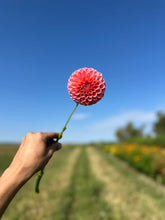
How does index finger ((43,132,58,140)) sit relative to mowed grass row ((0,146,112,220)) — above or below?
above

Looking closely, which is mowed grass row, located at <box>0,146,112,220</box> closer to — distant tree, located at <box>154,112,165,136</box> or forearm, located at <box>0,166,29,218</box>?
forearm, located at <box>0,166,29,218</box>

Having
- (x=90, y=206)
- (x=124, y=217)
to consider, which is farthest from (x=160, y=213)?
(x=90, y=206)

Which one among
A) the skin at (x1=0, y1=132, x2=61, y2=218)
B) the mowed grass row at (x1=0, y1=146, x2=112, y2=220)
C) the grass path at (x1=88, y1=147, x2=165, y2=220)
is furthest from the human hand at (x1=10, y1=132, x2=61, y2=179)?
the grass path at (x1=88, y1=147, x2=165, y2=220)

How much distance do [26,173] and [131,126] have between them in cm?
5195

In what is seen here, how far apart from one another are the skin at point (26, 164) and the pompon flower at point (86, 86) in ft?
0.83

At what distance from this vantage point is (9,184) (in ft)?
3.55

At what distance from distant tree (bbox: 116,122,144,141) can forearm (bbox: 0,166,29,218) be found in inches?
2010

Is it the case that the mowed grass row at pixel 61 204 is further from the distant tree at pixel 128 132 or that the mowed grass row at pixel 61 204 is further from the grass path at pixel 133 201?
the distant tree at pixel 128 132

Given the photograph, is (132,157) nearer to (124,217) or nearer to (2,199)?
(124,217)

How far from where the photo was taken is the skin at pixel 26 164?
42.6 inches

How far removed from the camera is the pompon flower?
4.03ft

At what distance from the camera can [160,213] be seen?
5508 mm

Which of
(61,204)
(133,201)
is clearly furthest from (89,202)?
(133,201)

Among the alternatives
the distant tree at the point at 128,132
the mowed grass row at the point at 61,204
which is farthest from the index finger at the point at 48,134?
the distant tree at the point at 128,132
